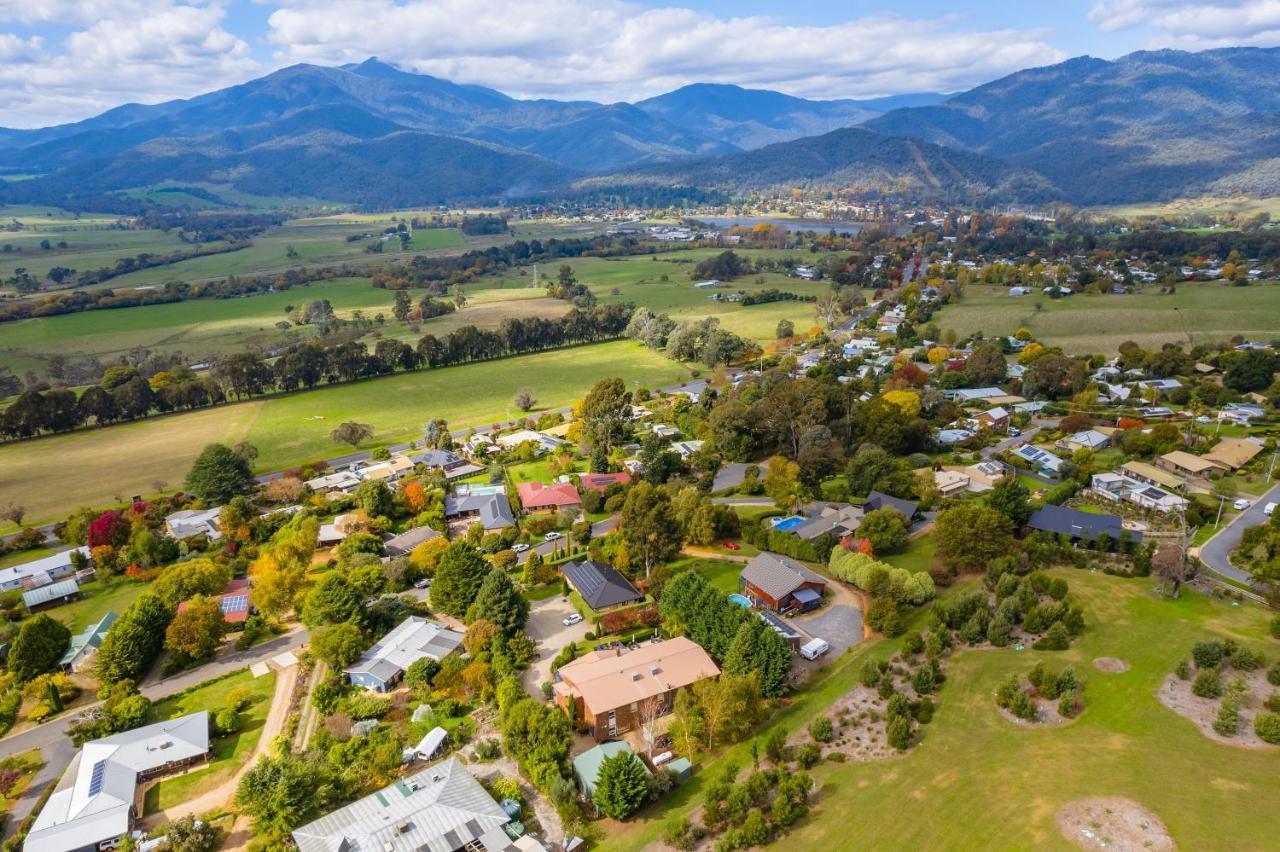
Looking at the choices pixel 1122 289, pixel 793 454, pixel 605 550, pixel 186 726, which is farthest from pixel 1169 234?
pixel 186 726

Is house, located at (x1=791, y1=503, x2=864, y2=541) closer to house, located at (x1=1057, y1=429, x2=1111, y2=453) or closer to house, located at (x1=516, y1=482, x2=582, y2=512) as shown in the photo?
house, located at (x1=516, y1=482, x2=582, y2=512)

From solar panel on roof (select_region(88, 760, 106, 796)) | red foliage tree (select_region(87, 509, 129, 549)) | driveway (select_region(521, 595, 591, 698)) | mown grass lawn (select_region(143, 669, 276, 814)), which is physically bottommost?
driveway (select_region(521, 595, 591, 698))

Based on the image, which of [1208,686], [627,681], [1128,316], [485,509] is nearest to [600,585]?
[627,681]

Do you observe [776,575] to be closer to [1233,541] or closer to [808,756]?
[808,756]

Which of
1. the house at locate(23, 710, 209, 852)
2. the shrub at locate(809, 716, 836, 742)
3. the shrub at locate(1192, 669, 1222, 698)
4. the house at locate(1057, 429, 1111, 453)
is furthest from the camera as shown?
the house at locate(1057, 429, 1111, 453)

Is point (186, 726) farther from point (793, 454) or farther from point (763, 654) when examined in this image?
point (793, 454)

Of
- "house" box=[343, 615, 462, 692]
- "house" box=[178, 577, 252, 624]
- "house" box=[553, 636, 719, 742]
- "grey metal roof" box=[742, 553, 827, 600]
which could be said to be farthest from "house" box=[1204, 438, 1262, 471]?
"house" box=[178, 577, 252, 624]

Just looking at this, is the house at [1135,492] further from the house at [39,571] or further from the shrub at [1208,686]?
the house at [39,571]
